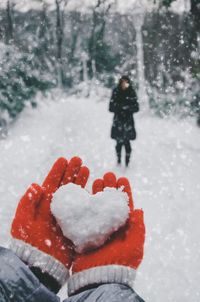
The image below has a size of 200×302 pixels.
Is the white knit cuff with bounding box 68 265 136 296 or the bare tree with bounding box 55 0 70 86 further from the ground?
the white knit cuff with bounding box 68 265 136 296

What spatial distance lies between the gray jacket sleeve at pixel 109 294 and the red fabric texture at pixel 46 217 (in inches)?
12.7

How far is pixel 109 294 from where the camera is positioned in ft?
5.44

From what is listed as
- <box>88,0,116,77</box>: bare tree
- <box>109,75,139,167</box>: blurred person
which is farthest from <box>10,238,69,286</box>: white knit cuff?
<box>88,0,116,77</box>: bare tree

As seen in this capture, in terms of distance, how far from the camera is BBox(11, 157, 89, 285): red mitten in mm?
1961

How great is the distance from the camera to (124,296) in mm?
1645

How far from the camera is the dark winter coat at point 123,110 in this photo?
7043mm

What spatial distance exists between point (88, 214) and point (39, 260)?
0.32m

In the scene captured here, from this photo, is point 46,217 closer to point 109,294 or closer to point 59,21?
point 109,294

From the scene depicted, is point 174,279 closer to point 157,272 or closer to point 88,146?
point 157,272

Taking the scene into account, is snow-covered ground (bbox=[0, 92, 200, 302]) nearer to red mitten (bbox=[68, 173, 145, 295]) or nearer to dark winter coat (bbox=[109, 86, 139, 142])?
dark winter coat (bbox=[109, 86, 139, 142])

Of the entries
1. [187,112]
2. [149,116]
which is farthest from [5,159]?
[149,116]

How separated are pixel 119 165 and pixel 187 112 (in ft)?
31.5

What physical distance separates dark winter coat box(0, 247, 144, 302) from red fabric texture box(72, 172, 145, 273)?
6.1 inches

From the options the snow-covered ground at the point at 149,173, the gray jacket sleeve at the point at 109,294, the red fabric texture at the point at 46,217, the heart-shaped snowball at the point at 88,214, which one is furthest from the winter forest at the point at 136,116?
the gray jacket sleeve at the point at 109,294
